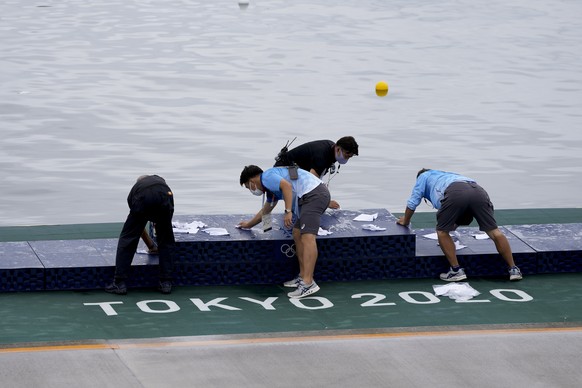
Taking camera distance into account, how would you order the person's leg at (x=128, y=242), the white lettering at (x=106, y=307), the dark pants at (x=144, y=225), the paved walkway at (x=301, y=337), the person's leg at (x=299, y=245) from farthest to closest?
the person's leg at (x=299, y=245) → the person's leg at (x=128, y=242) → the dark pants at (x=144, y=225) → the white lettering at (x=106, y=307) → the paved walkway at (x=301, y=337)

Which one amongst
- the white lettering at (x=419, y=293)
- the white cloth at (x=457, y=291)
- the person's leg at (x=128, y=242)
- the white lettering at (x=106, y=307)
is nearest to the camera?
the white lettering at (x=106, y=307)

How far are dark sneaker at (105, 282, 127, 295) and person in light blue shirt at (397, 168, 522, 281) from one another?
2.92m

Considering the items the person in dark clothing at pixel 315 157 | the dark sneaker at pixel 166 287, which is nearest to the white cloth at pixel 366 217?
the person in dark clothing at pixel 315 157

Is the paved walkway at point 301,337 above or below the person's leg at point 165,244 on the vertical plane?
below

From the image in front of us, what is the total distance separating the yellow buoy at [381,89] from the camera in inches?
1005

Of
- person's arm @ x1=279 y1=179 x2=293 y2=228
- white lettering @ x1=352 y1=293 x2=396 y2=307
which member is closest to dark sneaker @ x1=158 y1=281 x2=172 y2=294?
person's arm @ x1=279 y1=179 x2=293 y2=228

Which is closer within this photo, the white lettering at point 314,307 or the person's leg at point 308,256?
the white lettering at point 314,307

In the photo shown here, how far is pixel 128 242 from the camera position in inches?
491

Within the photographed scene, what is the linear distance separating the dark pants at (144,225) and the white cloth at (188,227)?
26.4 inches

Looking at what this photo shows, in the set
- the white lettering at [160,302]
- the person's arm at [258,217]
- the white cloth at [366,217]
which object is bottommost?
the white lettering at [160,302]

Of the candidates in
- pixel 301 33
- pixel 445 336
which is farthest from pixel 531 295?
pixel 301 33

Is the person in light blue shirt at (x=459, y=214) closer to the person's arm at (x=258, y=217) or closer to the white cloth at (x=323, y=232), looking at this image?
the white cloth at (x=323, y=232)

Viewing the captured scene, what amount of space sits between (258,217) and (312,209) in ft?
2.31

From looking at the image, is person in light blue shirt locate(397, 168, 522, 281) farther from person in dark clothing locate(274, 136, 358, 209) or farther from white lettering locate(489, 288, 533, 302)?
person in dark clothing locate(274, 136, 358, 209)
